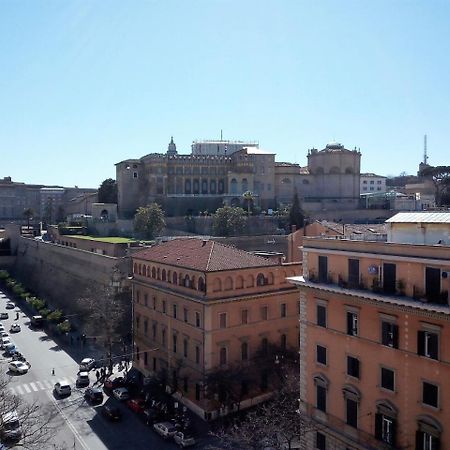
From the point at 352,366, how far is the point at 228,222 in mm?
41977

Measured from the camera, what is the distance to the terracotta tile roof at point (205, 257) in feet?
95.2

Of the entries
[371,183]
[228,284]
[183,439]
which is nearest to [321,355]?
[183,439]

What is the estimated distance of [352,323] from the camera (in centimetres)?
1888

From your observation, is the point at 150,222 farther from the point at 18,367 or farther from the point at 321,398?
the point at 321,398

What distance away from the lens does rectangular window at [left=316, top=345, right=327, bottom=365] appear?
2023cm

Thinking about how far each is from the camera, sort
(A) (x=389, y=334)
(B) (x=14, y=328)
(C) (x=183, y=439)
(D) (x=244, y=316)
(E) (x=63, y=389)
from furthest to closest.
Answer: (B) (x=14, y=328) → (E) (x=63, y=389) → (D) (x=244, y=316) → (C) (x=183, y=439) → (A) (x=389, y=334)

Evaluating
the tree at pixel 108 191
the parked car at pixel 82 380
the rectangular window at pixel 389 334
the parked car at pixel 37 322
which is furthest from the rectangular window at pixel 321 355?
the tree at pixel 108 191

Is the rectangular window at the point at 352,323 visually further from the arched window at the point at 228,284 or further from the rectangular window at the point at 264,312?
the rectangular window at the point at 264,312

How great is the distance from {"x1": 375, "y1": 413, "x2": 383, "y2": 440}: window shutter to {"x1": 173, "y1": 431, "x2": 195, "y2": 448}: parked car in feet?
32.8

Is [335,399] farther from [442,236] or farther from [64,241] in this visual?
[64,241]

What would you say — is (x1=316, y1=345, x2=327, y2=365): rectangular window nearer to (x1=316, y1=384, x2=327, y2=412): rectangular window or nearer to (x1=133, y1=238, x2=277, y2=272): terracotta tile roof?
(x1=316, y1=384, x2=327, y2=412): rectangular window

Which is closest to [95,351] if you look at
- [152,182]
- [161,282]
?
[161,282]

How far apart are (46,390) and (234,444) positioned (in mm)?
14962

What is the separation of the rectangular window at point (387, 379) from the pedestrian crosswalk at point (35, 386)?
2305 cm
